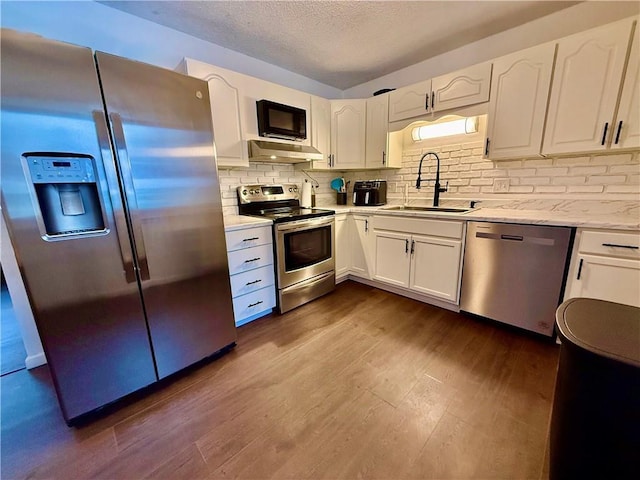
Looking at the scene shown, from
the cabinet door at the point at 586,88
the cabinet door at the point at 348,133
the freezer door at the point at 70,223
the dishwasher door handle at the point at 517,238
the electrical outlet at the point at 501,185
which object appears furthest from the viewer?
the cabinet door at the point at 348,133

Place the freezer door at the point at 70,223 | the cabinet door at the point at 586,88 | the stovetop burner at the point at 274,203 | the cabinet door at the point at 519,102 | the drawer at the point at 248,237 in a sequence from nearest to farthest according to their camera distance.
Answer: the freezer door at the point at 70,223 < the cabinet door at the point at 586,88 < the cabinet door at the point at 519,102 < the drawer at the point at 248,237 < the stovetop burner at the point at 274,203

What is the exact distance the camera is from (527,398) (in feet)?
4.75

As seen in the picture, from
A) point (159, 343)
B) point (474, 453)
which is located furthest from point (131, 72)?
point (474, 453)

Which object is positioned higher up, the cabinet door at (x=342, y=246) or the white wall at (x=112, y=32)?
the white wall at (x=112, y=32)

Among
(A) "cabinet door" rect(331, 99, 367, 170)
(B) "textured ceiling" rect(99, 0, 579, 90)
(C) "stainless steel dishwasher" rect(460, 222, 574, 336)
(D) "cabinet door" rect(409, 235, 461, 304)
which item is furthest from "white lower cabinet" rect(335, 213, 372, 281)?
(B) "textured ceiling" rect(99, 0, 579, 90)

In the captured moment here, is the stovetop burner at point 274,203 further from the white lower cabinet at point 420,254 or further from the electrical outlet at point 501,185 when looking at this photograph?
the electrical outlet at point 501,185

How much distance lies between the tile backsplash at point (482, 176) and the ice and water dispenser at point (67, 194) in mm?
1273

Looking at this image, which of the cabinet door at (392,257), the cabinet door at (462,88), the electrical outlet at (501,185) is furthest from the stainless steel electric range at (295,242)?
the electrical outlet at (501,185)

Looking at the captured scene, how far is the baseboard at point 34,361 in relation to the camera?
1812 mm

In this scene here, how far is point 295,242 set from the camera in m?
2.45

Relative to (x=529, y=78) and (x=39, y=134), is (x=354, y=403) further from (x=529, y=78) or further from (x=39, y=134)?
(x=529, y=78)

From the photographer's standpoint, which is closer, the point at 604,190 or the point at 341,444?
the point at 341,444

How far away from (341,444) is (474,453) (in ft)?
1.97

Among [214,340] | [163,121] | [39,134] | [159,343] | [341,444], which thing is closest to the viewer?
[39,134]
